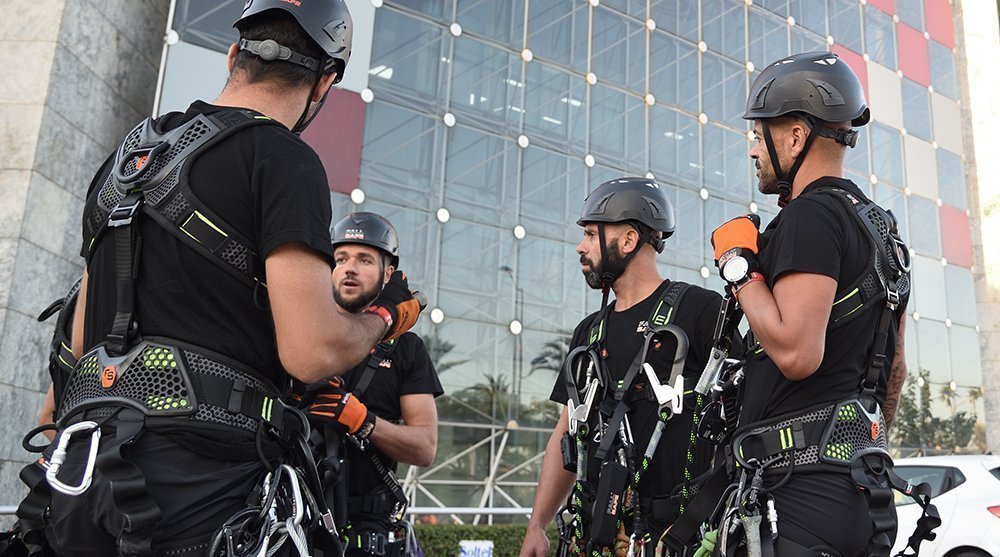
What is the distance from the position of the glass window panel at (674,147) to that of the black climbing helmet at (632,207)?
542 inches

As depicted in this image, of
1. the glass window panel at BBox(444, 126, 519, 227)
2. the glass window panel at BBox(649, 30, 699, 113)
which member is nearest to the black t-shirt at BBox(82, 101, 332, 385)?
the glass window panel at BBox(444, 126, 519, 227)

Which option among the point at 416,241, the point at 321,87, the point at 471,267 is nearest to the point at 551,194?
the point at 471,267

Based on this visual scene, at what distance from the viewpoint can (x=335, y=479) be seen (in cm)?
364

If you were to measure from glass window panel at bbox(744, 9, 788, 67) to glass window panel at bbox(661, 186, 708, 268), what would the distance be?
458cm

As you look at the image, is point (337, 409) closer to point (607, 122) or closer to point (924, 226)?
point (607, 122)

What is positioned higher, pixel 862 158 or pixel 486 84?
pixel 862 158

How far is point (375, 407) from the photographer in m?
4.64

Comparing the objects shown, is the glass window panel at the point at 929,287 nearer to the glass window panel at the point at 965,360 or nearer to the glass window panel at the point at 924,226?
the glass window panel at the point at 924,226

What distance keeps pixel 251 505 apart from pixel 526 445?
1344cm

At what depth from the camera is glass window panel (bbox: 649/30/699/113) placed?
60.7 feet

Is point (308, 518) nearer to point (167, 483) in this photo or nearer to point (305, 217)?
point (167, 483)

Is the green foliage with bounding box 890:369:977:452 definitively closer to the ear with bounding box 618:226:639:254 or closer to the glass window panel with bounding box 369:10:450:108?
the glass window panel with bounding box 369:10:450:108

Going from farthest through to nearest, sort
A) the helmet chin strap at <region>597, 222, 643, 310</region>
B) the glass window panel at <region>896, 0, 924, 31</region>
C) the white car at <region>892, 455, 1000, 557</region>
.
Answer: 1. the glass window panel at <region>896, 0, 924, 31</region>
2. the white car at <region>892, 455, 1000, 557</region>
3. the helmet chin strap at <region>597, 222, 643, 310</region>

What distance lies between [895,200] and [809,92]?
22.4 m
